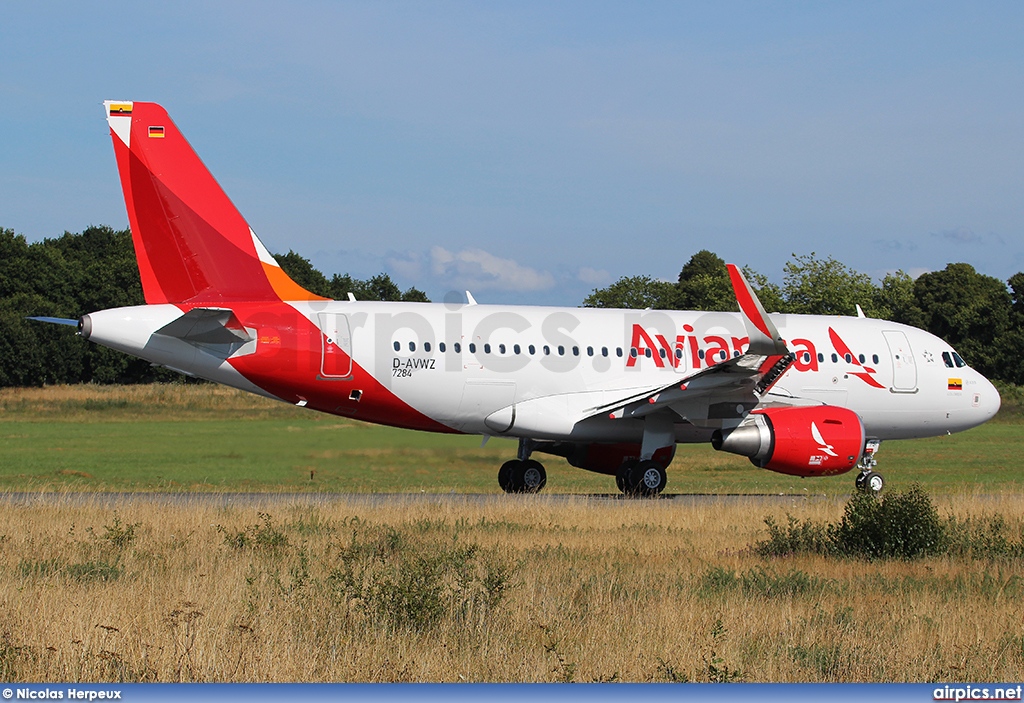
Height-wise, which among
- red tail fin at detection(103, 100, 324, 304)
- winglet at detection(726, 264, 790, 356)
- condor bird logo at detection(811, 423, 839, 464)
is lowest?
condor bird logo at detection(811, 423, 839, 464)

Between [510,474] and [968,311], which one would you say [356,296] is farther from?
[510,474]

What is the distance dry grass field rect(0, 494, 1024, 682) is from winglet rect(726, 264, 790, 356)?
4909 mm

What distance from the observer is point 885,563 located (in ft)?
42.7

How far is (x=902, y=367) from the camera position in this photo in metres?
24.4

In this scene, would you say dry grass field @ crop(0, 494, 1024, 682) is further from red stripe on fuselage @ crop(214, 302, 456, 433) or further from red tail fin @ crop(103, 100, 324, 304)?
red tail fin @ crop(103, 100, 324, 304)

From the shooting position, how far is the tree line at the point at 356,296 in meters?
63.5

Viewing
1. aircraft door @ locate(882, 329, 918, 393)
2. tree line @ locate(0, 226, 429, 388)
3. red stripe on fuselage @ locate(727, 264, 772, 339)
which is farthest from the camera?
tree line @ locate(0, 226, 429, 388)

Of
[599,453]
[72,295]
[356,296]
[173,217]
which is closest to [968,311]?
[356,296]

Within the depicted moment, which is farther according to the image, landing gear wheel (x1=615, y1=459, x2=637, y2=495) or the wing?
landing gear wheel (x1=615, y1=459, x2=637, y2=495)

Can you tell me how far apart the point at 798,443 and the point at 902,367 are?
16.7ft

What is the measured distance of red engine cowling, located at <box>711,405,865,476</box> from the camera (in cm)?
2069

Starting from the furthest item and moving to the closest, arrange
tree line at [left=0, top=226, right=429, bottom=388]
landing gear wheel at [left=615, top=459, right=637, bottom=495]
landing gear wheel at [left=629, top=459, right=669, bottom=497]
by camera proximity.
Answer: tree line at [left=0, top=226, right=429, bottom=388] < landing gear wheel at [left=615, top=459, right=637, bottom=495] < landing gear wheel at [left=629, top=459, right=669, bottom=497]

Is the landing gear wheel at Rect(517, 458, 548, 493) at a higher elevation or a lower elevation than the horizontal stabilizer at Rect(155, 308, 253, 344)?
lower

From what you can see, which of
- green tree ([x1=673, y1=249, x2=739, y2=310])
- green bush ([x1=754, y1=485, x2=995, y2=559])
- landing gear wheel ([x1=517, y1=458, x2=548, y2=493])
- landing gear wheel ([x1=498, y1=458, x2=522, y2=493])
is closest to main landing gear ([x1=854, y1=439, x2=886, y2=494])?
landing gear wheel ([x1=517, y1=458, x2=548, y2=493])
